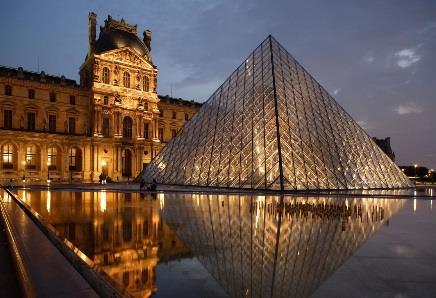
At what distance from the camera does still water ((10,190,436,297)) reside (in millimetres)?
3863

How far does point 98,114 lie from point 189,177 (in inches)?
811

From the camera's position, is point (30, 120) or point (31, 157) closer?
point (31, 157)

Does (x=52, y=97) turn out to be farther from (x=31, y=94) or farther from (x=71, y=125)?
(x=71, y=125)

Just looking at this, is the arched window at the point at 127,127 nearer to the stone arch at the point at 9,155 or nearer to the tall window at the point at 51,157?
the tall window at the point at 51,157

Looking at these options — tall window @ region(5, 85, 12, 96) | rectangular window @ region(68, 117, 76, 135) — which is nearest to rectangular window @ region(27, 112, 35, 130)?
tall window @ region(5, 85, 12, 96)

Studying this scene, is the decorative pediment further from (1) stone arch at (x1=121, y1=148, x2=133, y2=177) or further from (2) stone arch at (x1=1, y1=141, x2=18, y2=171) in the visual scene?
(2) stone arch at (x1=1, y1=141, x2=18, y2=171)

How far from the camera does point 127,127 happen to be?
4278 cm

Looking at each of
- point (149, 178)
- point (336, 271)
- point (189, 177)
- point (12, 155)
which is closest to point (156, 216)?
point (336, 271)

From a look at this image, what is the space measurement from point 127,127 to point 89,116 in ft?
14.9

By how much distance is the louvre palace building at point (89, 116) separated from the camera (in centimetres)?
3553

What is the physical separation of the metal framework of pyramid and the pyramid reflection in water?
9490 millimetres

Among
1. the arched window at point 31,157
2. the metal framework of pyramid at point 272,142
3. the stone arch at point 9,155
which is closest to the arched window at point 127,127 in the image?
the arched window at point 31,157

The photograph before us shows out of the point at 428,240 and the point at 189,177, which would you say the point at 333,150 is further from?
the point at 428,240

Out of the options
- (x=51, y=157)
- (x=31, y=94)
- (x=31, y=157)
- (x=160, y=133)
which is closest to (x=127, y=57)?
(x=160, y=133)
